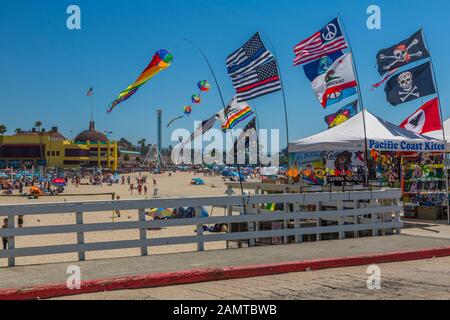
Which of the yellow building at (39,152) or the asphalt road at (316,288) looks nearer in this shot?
the asphalt road at (316,288)

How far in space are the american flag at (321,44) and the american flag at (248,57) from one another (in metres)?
1.33

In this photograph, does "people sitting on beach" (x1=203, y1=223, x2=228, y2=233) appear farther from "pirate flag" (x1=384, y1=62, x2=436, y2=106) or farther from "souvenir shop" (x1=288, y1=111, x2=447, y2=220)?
"pirate flag" (x1=384, y1=62, x2=436, y2=106)

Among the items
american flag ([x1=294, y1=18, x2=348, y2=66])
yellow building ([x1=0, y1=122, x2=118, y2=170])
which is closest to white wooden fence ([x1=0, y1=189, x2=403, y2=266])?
american flag ([x1=294, y1=18, x2=348, y2=66])

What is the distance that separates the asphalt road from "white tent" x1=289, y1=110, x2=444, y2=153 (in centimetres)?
599

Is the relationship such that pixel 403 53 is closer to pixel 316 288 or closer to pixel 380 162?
pixel 380 162

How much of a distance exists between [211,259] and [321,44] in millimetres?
8642

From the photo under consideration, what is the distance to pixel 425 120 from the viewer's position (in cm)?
1580

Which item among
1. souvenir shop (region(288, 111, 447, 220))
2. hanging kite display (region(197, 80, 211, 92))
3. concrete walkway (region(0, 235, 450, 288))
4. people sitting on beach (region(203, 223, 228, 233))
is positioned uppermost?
hanging kite display (region(197, 80, 211, 92))

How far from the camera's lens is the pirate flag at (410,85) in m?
15.0

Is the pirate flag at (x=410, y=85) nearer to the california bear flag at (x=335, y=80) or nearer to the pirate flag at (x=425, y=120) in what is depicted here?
the pirate flag at (x=425, y=120)

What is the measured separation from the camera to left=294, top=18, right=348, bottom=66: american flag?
14938mm

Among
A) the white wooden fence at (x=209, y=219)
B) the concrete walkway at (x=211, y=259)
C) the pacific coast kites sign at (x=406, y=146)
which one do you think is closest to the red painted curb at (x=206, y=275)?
the concrete walkway at (x=211, y=259)
